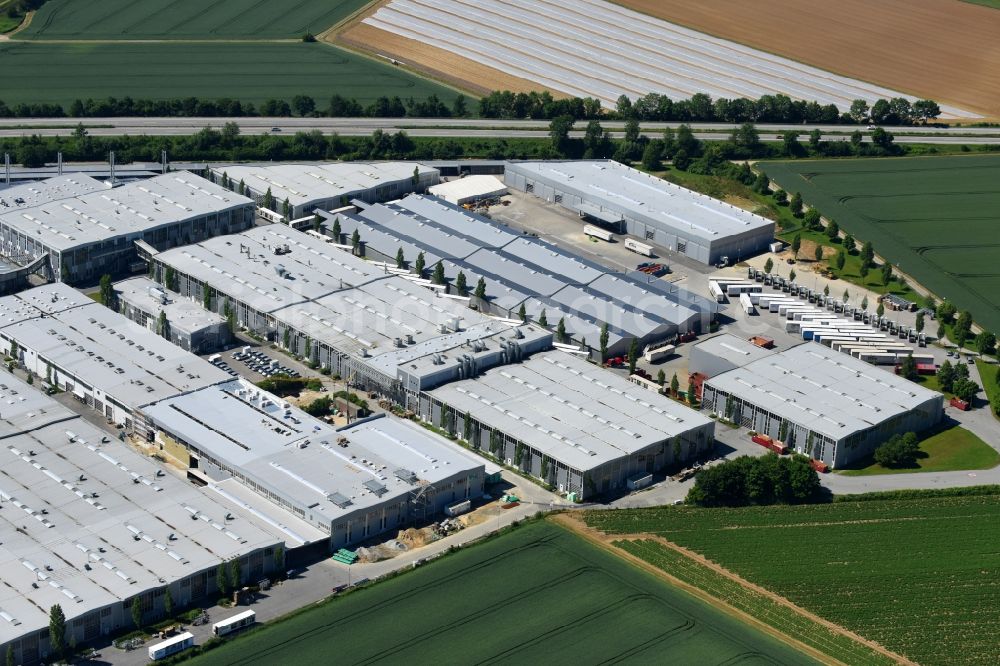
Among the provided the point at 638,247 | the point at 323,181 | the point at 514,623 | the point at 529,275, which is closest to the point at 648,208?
the point at 638,247

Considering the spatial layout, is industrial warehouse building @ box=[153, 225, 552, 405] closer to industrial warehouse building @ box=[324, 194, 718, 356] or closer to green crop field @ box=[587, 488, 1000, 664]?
industrial warehouse building @ box=[324, 194, 718, 356]

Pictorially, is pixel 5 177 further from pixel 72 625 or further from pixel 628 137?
pixel 72 625

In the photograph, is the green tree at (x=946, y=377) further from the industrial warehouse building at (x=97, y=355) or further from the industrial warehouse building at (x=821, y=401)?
the industrial warehouse building at (x=97, y=355)

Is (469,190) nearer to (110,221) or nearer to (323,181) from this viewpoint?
(323,181)

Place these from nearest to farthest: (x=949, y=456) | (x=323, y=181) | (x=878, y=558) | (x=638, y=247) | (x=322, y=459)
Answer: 1. (x=878, y=558)
2. (x=322, y=459)
3. (x=949, y=456)
4. (x=638, y=247)
5. (x=323, y=181)

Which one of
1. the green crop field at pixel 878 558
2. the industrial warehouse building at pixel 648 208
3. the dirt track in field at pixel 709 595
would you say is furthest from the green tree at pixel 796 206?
the dirt track in field at pixel 709 595

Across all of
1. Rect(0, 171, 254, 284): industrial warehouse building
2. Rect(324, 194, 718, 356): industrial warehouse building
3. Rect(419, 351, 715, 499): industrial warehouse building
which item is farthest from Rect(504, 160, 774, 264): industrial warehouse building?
Rect(419, 351, 715, 499): industrial warehouse building

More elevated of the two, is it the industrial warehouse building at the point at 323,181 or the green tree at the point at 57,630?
the industrial warehouse building at the point at 323,181
